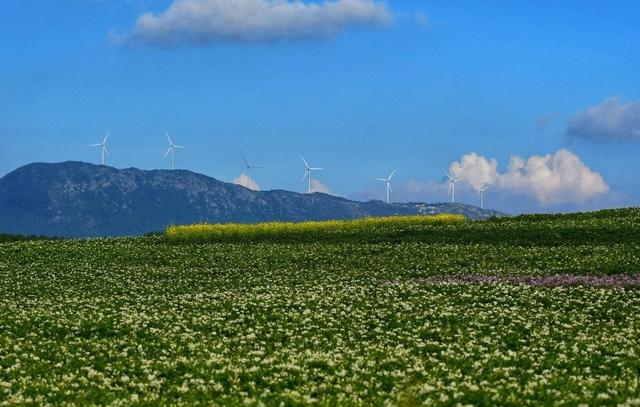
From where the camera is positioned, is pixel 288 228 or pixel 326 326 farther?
pixel 288 228

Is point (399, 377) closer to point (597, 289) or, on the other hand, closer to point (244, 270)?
point (597, 289)

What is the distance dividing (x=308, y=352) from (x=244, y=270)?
24.0 metres

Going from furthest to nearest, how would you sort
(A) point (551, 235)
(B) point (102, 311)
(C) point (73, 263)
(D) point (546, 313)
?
1. (A) point (551, 235)
2. (C) point (73, 263)
3. (B) point (102, 311)
4. (D) point (546, 313)

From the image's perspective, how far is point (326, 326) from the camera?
91.9 ft

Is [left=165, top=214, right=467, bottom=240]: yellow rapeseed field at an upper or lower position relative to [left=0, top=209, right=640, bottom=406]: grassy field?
upper

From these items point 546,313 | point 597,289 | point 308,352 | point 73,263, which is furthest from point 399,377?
point 73,263

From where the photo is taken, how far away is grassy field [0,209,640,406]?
1902 cm

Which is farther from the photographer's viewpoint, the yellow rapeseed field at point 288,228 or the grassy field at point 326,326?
the yellow rapeseed field at point 288,228

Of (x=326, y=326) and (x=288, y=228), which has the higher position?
(x=288, y=228)

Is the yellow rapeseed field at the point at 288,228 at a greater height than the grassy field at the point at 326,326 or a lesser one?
greater

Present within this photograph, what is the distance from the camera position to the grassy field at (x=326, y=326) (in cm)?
1902

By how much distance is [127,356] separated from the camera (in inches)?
943

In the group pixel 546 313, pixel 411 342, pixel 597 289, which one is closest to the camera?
pixel 411 342

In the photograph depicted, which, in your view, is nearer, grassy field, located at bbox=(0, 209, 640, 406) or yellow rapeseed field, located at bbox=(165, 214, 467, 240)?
grassy field, located at bbox=(0, 209, 640, 406)
